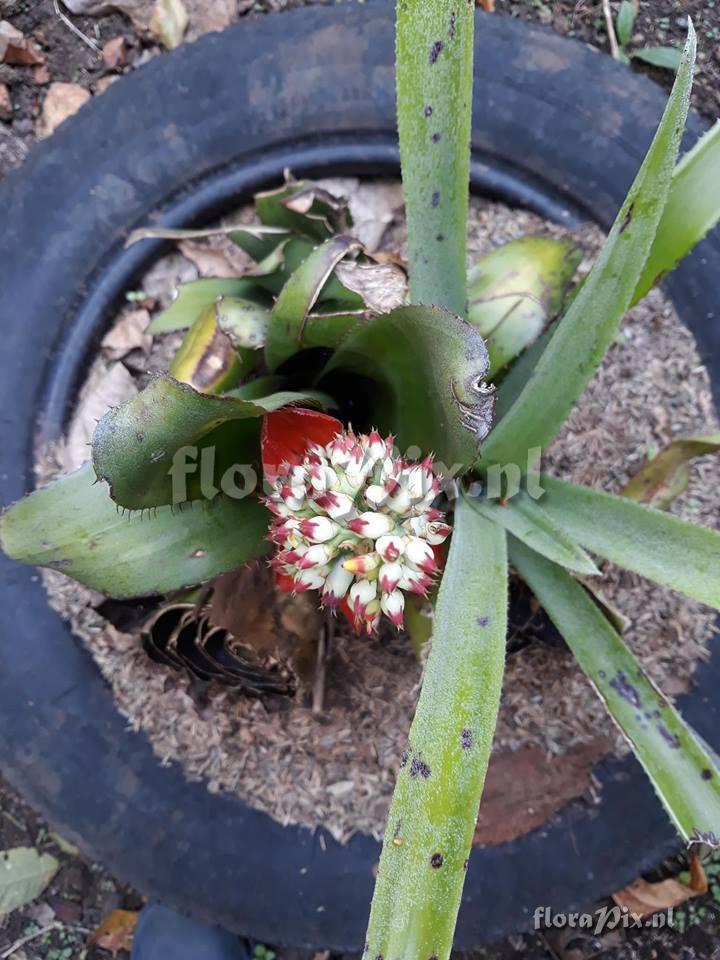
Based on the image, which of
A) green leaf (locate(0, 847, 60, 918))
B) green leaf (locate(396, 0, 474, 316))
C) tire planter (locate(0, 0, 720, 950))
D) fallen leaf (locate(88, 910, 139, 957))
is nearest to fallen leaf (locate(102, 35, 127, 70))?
tire planter (locate(0, 0, 720, 950))

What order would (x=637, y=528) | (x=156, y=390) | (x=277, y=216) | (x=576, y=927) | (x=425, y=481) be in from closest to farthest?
(x=156, y=390), (x=425, y=481), (x=637, y=528), (x=277, y=216), (x=576, y=927)

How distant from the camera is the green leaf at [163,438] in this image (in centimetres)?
52

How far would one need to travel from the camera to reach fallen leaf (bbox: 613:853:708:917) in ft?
4.63

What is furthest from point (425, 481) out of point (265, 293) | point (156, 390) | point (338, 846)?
point (338, 846)

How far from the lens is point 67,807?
39.6 inches

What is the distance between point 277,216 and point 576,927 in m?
1.44

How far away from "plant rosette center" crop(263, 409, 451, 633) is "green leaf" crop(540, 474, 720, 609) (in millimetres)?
198

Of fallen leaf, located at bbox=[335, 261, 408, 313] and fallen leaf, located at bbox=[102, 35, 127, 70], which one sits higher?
fallen leaf, located at bbox=[102, 35, 127, 70]

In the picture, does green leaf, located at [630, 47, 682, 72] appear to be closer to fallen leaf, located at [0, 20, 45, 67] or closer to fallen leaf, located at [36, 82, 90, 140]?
fallen leaf, located at [36, 82, 90, 140]

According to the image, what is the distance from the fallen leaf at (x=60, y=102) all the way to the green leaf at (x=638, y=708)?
52.3 inches

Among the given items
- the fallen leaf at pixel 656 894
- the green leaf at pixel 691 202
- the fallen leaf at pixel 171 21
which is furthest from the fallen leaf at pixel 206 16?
the fallen leaf at pixel 656 894

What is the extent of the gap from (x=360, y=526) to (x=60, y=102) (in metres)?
1.42

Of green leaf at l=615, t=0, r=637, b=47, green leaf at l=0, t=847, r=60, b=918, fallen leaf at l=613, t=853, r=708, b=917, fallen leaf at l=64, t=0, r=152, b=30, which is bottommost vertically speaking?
green leaf at l=0, t=847, r=60, b=918

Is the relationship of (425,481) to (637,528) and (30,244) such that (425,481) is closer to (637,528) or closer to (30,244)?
(637,528)
